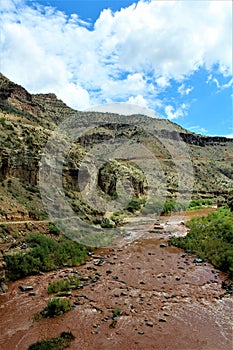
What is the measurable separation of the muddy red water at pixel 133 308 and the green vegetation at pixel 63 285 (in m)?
0.33

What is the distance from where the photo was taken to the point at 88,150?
5203 centimetres

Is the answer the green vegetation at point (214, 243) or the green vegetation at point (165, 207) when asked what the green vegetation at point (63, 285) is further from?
the green vegetation at point (165, 207)

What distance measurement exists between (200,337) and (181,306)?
2252 mm

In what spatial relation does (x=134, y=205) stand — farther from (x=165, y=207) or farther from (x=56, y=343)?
(x=56, y=343)

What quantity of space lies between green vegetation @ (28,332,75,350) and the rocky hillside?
943 centimetres

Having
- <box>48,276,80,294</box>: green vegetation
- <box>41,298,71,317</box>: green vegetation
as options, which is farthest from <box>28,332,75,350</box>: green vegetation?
<box>48,276,80,294</box>: green vegetation

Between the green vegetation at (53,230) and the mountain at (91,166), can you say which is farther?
the mountain at (91,166)

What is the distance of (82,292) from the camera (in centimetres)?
1236

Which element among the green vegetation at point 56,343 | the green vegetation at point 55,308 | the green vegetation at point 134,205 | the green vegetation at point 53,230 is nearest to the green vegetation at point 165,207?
the green vegetation at point 134,205

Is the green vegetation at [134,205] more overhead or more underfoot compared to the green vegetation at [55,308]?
more overhead

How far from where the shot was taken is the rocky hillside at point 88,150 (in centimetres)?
2088

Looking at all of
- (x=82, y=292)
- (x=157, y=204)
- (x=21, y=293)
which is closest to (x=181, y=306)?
(x=82, y=292)

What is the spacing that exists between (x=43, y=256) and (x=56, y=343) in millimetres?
6937

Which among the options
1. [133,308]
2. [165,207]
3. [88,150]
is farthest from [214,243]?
[88,150]
